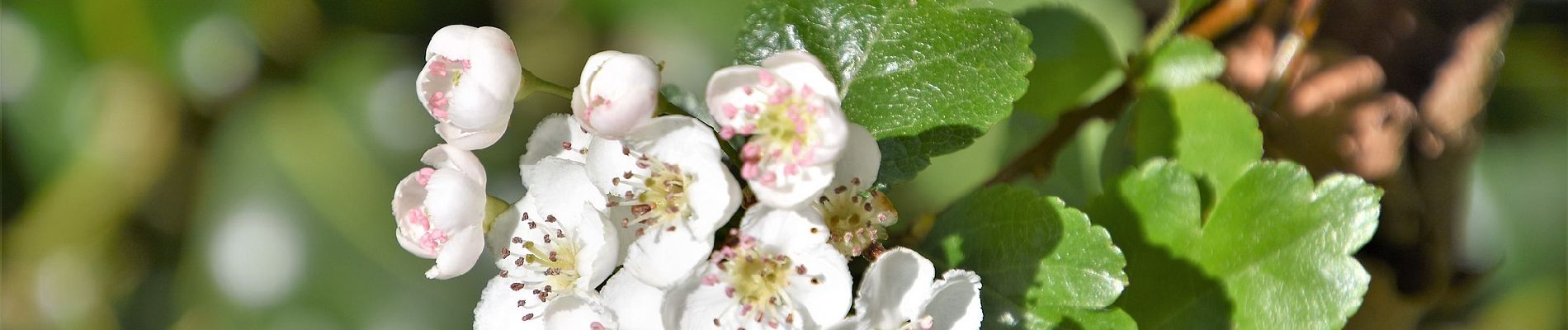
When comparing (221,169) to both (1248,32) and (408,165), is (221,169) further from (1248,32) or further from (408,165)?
(1248,32)

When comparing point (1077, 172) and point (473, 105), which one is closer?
point (473, 105)

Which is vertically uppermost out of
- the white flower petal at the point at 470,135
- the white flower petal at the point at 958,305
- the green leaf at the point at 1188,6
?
the white flower petal at the point at 470,135

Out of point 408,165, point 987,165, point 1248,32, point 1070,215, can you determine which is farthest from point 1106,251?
point 408,165

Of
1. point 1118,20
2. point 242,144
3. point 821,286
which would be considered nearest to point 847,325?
point 821,286

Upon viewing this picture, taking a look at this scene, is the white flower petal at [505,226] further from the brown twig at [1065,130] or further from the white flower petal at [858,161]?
the brown twig at [1065,130]

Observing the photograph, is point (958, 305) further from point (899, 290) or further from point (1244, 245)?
point (1244, 245)

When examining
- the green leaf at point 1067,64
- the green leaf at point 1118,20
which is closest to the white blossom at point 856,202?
the green leaf at point 1067,64
